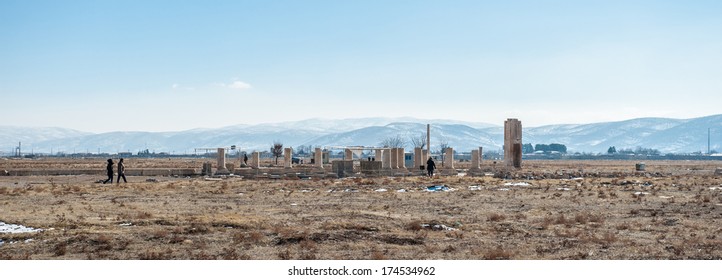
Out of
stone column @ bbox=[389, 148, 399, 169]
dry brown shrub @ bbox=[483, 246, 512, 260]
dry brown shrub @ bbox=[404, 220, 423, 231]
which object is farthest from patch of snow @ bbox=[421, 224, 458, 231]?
stone column @ bbox=[389, 148, 399, 169]

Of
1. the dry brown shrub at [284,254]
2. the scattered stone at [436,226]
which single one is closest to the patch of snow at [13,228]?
the dry brown shrub at [284,254]

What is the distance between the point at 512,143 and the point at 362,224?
37551 millimetres

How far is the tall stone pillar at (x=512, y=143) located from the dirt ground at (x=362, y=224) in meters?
21.9

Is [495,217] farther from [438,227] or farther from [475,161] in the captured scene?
[475,161]

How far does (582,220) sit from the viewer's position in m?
20.5

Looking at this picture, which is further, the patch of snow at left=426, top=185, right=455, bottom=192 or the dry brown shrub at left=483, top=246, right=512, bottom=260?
the patch of snow at left=426, top=185, right=455, bottom=192

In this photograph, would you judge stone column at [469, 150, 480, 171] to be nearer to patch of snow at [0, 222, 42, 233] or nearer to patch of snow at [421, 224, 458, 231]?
patch of snow at [421, 224, 458, 231]

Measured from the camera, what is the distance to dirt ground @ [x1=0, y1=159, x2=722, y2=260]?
14.8 meters

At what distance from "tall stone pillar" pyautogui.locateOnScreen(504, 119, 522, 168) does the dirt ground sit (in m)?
21.9

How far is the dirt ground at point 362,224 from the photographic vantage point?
14781mm
